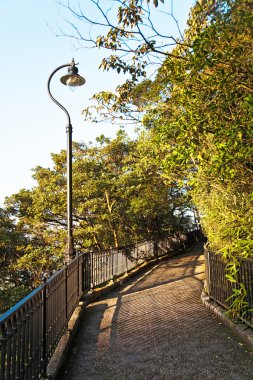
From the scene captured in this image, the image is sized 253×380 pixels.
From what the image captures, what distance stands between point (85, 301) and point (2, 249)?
13676 millimetres

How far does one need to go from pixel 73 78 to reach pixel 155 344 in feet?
20.4

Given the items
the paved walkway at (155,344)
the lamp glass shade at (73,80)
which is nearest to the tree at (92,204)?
the lamp glass shade at (73,80)

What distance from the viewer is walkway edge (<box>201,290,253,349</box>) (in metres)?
5.03

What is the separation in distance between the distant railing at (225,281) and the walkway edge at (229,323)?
0.37ft

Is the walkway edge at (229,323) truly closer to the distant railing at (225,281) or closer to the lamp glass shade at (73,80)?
the distant railing at (225,281)

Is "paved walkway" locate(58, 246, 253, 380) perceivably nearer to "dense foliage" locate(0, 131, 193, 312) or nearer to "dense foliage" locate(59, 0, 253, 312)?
"dense foliage" locate(59, 0, 253, 312)

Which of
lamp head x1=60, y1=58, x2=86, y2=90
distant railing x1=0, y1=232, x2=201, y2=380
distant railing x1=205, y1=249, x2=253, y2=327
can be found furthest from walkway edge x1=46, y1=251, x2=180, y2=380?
lamp head x1=60, y1=58, x2=86, y2=90

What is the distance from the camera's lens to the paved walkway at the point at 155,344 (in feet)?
13.9

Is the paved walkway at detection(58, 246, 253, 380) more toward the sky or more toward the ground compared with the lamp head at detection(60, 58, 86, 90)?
more toward the ground

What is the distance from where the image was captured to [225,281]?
6.28 metres

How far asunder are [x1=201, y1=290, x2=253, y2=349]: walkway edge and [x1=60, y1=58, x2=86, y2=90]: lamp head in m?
6.14

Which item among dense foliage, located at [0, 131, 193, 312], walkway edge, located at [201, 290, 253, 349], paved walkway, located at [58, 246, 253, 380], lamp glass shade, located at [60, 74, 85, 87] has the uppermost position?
lamp glass shade, located at [60, 74, 85, 87]

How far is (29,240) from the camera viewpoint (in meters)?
20.7

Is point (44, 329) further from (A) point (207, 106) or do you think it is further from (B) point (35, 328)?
(A) point (207, 106)
